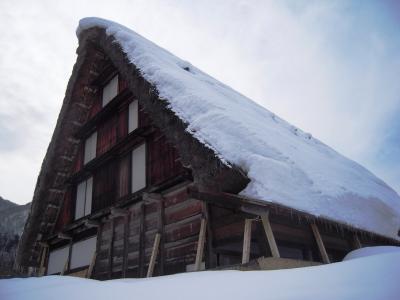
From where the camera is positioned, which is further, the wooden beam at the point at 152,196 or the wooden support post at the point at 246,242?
the wooden beam at the point at 152,196

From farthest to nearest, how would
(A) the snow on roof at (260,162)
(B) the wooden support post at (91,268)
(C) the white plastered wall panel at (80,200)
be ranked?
(C) the white plastered wall panel at (80,200), (B) the wooden support post at (91,268), (A) the snow on roof at (260,162)

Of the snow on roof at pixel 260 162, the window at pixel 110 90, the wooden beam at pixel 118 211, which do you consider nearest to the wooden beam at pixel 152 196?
the wooden beam at pixel 118 211

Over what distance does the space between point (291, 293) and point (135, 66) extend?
5138mm

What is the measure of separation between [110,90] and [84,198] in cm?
304

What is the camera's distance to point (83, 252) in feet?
25.4

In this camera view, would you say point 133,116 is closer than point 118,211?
No

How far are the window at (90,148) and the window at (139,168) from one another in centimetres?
221

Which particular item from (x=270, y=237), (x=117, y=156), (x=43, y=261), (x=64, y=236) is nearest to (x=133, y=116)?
(x=117, y=156)

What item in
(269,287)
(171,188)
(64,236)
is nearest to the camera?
(269,287)

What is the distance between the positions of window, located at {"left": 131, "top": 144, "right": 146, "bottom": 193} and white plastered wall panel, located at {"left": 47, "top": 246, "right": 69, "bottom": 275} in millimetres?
3596

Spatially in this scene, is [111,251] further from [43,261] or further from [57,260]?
[43,261]

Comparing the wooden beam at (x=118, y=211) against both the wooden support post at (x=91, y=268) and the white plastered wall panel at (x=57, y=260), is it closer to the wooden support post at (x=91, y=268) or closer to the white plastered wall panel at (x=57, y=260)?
the wooden support post at (x=91, y=268)

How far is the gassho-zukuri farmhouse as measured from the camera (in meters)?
3.91

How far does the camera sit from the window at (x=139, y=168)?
6.41 m
